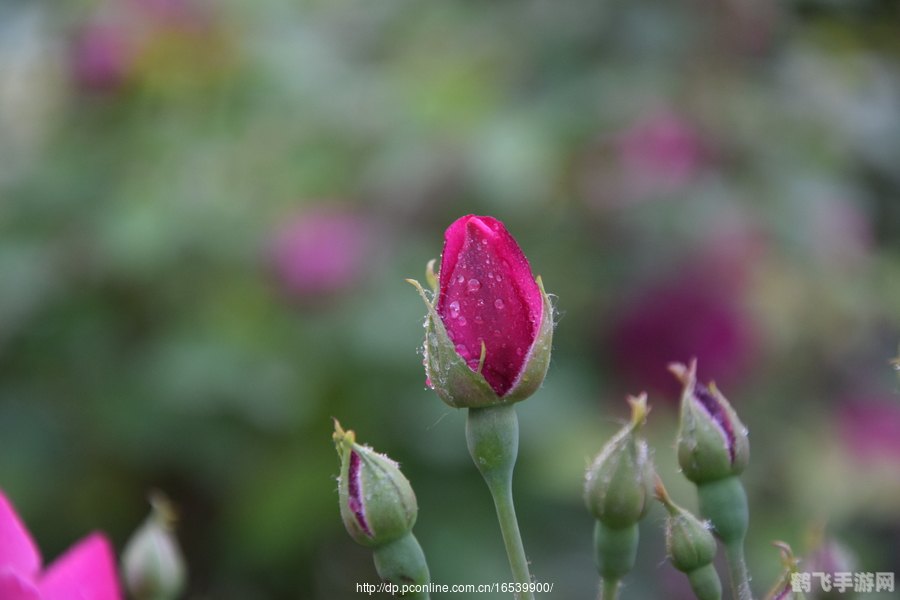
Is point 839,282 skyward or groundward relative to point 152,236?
groundward

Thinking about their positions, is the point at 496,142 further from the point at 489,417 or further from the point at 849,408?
the point at 489,417

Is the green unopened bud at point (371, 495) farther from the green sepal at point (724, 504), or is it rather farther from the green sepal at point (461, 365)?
the green sepal at point (724, 504)

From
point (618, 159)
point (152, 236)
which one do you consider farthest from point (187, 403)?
point (618, 159)

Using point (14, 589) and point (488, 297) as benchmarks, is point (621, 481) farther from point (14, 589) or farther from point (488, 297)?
point (14, 589)

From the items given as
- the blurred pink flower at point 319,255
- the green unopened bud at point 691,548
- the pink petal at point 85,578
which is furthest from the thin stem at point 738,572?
the blurred pink flower at point 319,255

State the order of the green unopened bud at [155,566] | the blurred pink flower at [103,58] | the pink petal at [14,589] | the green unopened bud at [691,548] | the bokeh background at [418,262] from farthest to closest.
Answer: the blurred pink flower at [103,58]
the bokeh background at [418,262]
the green unopened bud at [155,566]
the green unopened bud at [691,548]
the pink petal at [14,589]

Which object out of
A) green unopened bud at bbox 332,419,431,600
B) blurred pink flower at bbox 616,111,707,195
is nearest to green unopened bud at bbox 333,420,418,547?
green unopened bud at bbox 332,419,431,600
